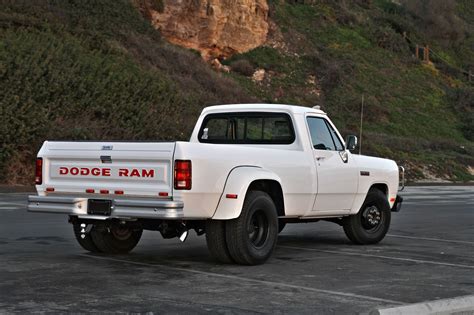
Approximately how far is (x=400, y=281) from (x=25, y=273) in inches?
158

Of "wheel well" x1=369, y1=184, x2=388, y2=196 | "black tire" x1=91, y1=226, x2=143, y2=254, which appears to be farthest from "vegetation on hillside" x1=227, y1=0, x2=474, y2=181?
"black tire" x1=91, y1=226, x2=143, y2=254

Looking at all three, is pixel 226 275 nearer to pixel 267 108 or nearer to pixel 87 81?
pixel 267 108

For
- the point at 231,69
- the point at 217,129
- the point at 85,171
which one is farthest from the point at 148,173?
the point at 231,69

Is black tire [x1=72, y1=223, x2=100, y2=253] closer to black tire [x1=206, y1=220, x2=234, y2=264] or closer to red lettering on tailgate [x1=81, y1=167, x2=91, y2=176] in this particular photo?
red lettering on tailgate [x1=81, y1=167, x2=91, y2=176]

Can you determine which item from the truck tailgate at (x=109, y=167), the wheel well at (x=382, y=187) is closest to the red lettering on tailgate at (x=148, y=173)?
the truck tailgate at (x=109, y=167)

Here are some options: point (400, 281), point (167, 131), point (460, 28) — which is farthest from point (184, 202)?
point (460, 28)

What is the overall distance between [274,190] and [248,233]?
93 cm

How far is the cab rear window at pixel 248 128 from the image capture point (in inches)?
452

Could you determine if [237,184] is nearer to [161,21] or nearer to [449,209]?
[449,209]

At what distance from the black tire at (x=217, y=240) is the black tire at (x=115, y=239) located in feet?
4.91

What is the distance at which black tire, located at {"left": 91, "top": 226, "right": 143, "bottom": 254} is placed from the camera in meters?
11.0

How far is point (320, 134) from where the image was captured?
38.6 ft

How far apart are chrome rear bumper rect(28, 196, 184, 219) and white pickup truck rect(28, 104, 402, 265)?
0.01 meters

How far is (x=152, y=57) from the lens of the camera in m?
41.6
